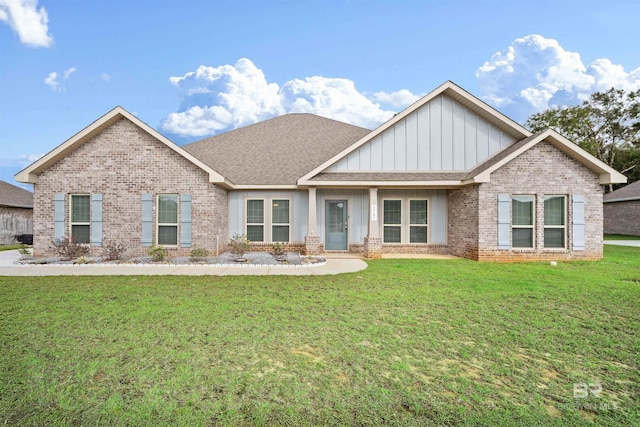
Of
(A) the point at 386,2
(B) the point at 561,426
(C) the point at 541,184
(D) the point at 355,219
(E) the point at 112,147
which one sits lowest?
(B) the point at 561,426

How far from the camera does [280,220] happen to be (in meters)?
13.8

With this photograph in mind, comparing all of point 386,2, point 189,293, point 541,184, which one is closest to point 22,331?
point 189,293

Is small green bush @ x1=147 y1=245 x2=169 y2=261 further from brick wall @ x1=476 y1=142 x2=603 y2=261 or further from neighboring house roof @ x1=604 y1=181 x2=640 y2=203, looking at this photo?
neighboring house roof @ x1=604 y1=181 x2=640 y2=203

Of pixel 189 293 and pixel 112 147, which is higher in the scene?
pixel 112 147

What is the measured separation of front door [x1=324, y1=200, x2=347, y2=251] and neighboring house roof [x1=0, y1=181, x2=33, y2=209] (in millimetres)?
18605

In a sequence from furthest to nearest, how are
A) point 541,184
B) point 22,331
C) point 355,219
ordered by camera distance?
1. point 355,219
2. point 541,184
3. point 22,331

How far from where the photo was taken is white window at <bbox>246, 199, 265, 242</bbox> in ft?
45.1

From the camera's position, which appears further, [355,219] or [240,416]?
[355,219]

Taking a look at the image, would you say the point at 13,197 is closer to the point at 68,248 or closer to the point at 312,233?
the point at 68,248

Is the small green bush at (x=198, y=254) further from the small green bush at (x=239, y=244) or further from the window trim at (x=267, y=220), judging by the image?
the window trim at (x=267, y=220)

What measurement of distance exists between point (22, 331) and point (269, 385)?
3.86 m

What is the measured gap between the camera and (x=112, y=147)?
38.9ft

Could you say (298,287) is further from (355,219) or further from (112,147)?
(112,147)

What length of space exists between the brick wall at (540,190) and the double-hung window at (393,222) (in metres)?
3.10
